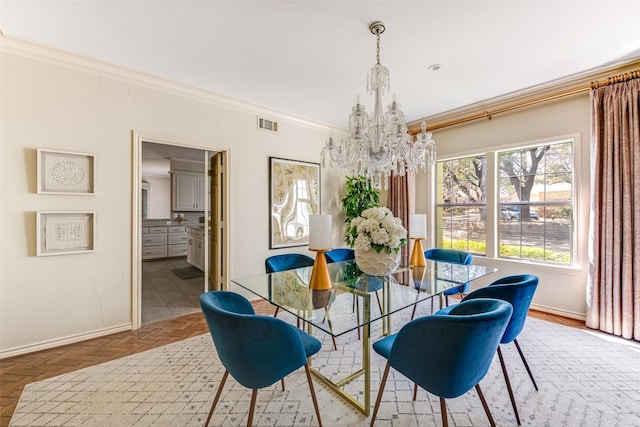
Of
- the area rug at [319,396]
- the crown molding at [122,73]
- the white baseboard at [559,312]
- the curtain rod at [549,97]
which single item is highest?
the crown molding at [122,73]

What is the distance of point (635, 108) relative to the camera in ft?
8.29

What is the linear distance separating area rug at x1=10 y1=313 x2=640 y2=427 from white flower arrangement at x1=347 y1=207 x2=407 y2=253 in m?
0.87

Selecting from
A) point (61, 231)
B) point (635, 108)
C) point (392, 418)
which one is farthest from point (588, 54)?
point (61, 231)

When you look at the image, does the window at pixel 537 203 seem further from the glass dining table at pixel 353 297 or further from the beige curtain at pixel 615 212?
the glass dining table at pixel 353 297

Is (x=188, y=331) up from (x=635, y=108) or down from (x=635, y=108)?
down

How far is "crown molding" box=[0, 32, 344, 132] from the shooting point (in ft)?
7.48

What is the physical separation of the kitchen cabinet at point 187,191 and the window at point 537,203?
6.34 metres

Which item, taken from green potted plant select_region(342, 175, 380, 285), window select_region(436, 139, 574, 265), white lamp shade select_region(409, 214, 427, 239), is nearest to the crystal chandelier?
white lamp shade select_region(409, 214, 427, 239)

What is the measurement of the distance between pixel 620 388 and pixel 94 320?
4374 millimetres

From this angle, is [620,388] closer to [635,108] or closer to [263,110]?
[635,108]

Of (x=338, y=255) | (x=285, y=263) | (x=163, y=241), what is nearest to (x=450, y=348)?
(x=285, y=263)

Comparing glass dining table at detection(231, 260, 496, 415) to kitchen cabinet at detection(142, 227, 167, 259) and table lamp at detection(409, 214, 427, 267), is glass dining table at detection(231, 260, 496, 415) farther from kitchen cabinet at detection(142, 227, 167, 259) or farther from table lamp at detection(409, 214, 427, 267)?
kitchen cabinet at detection(142, 227, 167, 259)


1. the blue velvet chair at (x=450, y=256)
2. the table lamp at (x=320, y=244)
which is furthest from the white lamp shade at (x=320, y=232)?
the blue velvet chair at (x=450, y=256)

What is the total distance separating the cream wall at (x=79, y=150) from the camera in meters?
2.27
